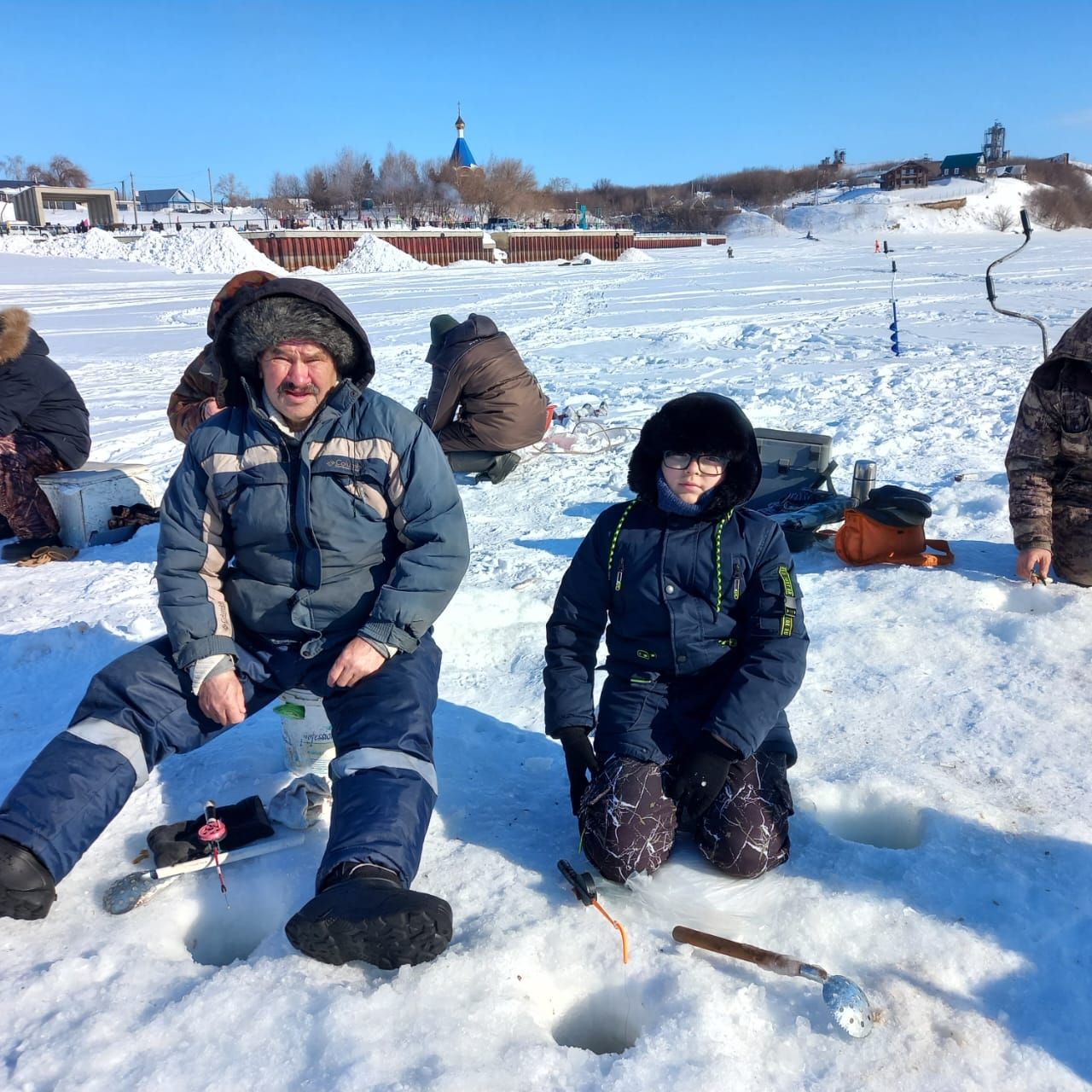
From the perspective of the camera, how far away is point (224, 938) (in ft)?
6.97

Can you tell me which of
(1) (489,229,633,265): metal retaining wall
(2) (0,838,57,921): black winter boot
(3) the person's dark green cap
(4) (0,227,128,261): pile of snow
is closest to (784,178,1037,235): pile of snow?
(1) (489,229,633,265): metal retaining wall

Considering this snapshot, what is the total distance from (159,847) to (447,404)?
12.5 ft

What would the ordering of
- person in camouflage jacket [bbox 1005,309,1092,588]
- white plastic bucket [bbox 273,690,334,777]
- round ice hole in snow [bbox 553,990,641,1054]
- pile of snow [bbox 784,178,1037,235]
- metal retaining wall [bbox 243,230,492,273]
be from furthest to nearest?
pile of snow [bbox 784,178,1037,235]
metal retaining wall [bbox 243,230,492,273]
person in camouflage jacket [bbox 1005,309,1092,588]
white plastic bucket [bbox 273,690,334,777]
round ice hole in snow [bbox 553,990,641,1054]

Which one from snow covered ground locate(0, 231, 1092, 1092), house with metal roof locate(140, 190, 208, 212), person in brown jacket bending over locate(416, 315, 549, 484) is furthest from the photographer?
house with metal roof locate(140, 190, 208, 212)

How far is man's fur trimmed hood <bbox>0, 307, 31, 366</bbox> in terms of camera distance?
4531mm

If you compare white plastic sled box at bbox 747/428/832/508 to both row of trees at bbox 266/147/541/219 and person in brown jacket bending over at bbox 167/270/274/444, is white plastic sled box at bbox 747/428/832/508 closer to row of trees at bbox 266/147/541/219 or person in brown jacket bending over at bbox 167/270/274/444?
person in brown jacket bending over at bbox 167/270/274/444

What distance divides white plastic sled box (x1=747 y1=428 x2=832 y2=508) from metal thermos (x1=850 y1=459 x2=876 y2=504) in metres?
0.25

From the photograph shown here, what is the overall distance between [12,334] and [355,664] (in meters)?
3.56

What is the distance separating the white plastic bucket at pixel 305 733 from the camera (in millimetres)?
2480

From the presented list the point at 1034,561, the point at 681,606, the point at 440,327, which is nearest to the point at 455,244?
the point at 440,327

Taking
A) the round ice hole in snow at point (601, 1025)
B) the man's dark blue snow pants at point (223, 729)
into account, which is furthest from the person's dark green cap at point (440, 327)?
the round ice hole in snow at point (601, 1025)

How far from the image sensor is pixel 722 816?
217 centimetres

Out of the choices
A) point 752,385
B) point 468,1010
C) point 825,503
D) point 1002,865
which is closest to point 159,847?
point 468,1010

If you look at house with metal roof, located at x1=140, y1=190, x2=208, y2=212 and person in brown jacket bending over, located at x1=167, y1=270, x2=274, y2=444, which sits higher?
house with metal roof, located at x1=140, y1=190, x2=208, y2=212
